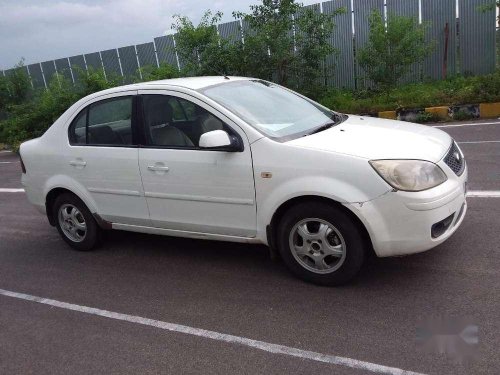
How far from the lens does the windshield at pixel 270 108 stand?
13.4ft

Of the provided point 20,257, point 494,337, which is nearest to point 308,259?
point 494,337

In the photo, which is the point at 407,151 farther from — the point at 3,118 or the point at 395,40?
the point at 3,118

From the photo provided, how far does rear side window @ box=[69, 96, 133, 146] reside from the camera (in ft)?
15.3

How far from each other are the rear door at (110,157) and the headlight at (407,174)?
7.18 feet

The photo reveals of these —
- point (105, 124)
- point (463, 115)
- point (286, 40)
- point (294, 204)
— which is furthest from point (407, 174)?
point (286, 40)

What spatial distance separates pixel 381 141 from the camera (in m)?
3.78

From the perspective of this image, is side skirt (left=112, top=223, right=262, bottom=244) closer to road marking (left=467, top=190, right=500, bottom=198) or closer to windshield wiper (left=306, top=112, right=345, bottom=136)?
windshield wiper (left=306, top=112, right=345, bottom=136)

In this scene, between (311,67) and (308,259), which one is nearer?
(308,259)

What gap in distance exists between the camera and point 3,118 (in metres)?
23.4

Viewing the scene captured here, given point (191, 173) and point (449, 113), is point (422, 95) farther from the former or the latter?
point (191, 173)

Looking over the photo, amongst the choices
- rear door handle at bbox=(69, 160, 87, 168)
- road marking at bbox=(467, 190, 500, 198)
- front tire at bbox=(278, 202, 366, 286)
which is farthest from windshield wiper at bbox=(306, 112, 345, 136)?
rear door handle at bbox=(69, 160, 87, 168)

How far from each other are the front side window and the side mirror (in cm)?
23

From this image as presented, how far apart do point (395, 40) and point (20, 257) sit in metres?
11.3

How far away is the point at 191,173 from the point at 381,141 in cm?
155
